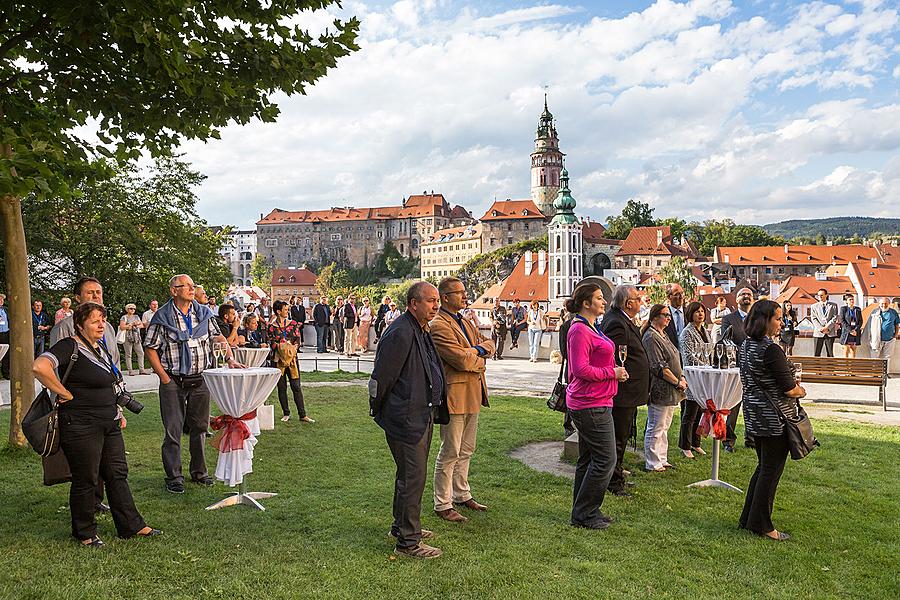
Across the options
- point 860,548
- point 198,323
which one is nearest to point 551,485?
point 860,548

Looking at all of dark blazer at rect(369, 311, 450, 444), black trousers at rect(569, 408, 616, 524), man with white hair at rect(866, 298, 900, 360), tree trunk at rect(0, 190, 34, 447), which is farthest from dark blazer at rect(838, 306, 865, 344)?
tree trunk at rect(0, 190, 34, 447)

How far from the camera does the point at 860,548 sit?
550cm

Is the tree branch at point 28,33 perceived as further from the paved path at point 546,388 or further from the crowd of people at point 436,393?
the paved path at point 546,388

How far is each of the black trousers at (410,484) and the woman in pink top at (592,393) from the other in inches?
50.1

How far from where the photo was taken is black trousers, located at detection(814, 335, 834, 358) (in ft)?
55.6

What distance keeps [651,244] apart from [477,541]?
114245mm

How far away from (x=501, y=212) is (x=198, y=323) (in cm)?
13166

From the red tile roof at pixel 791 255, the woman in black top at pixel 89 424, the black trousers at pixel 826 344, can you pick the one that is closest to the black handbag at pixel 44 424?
the woman in black top at pixel 89 424

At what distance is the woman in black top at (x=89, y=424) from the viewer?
5109mm

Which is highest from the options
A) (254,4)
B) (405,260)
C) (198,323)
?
(405,260)

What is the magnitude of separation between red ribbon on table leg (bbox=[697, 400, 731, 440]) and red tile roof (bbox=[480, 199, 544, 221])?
12924 centimetres

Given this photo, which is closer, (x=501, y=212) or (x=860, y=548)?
(x=860, y=548)

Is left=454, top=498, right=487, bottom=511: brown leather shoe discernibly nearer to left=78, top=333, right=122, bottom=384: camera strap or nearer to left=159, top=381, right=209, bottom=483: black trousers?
left=159, top=381, right=209, bottom=483: black trousers

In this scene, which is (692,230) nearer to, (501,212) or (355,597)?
(501,212)
